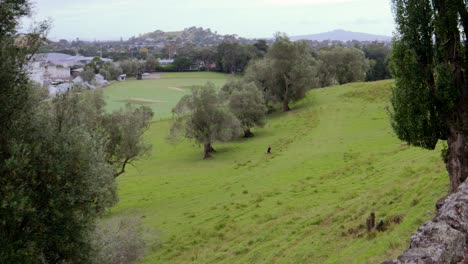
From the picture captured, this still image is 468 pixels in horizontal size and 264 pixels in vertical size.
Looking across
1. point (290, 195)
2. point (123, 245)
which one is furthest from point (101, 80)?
point (123, 245)

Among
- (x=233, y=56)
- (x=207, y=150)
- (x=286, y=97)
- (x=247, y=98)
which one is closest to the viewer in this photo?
(x=207, y=150)

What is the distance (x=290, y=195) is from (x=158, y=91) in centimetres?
11857

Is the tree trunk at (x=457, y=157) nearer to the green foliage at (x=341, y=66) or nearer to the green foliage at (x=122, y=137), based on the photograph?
the green foliage at (x=122, y=137)

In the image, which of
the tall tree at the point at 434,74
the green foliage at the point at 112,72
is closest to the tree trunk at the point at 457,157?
the tall tree at the point at 434,74

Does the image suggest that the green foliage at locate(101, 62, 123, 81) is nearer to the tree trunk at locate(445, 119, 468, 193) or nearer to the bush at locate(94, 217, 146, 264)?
the bush at locate(94, 217, 146, 264)

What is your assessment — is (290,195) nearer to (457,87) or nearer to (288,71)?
(457,87)

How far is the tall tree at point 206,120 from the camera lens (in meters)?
58.6

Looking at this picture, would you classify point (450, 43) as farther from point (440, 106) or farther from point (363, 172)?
point (363, 172)

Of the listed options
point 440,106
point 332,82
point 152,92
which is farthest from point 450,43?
point 152,92

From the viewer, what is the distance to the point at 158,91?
483 feet

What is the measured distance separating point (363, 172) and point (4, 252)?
29.1 meters

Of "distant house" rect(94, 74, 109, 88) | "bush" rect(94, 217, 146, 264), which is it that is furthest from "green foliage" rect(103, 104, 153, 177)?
"distant house" rect(94, 74, 109, 88)

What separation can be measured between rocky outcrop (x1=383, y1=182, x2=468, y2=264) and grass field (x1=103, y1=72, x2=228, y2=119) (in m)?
90.7

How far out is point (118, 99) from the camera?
129m
